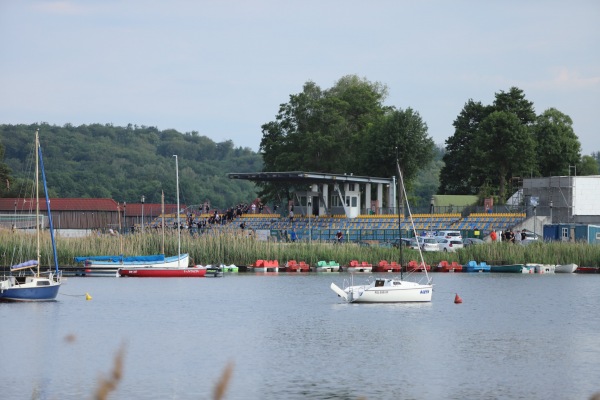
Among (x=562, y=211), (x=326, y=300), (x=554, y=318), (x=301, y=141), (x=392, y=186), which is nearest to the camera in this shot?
(x=554, y=318)

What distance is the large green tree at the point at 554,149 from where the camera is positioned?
134750mm

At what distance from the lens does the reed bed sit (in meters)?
87.9

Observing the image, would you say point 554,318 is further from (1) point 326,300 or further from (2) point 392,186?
(2) point 392,186

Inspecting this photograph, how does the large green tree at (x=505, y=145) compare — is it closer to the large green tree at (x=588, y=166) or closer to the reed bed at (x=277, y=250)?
the large green tree at (x=588, y=166)

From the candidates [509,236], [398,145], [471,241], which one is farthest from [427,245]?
[398,145]

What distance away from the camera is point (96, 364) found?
3922cm

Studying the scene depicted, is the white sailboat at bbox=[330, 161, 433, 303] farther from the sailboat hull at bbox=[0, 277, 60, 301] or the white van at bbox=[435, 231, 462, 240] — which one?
the white van at bbox=[435, 231, 462, 240]

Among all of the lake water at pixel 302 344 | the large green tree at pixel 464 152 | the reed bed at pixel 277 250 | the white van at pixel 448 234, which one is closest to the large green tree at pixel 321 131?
the large green tree at pixel 464 152

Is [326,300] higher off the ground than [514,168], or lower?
lower

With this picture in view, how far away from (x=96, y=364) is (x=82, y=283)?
1537 inches

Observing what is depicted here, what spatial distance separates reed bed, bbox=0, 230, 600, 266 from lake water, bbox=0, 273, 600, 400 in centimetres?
1432

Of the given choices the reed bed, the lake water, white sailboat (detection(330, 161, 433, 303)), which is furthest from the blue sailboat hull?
the reed bed

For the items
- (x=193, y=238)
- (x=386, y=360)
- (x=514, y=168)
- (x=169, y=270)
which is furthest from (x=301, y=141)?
(x=386, y=360)

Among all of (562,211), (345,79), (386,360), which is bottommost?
(386,360)
